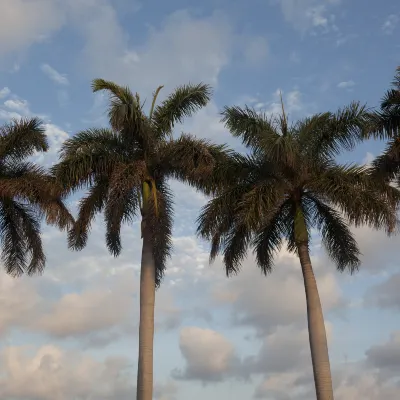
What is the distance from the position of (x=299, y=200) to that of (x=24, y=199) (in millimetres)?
11844

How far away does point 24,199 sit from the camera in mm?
31484

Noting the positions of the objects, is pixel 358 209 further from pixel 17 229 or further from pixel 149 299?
pixel 17 229

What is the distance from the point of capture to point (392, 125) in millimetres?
34344

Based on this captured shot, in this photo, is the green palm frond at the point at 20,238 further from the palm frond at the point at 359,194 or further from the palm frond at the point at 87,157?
the palm frond at the point at 359,194

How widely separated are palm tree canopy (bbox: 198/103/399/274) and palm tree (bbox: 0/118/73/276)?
21.6ft

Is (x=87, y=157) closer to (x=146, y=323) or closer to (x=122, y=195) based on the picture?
(x=122, y=195)

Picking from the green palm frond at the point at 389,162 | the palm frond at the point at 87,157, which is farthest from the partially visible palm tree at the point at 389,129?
the palm frond at the point at 87,157

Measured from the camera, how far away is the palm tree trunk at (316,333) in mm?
27766

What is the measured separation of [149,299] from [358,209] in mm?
9120

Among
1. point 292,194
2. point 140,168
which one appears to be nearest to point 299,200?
point 292,194

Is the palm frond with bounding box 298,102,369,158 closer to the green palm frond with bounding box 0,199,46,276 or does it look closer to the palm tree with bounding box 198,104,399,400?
the palm tree with bounding box 198,104,399,400

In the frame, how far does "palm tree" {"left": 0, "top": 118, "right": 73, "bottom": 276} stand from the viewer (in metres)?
30.9

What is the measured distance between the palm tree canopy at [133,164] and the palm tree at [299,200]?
160cm

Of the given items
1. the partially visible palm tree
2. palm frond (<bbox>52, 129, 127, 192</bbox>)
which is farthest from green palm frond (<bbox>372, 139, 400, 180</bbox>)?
palm frond (<bbox>52, 129, 127, 192</bbox>)
